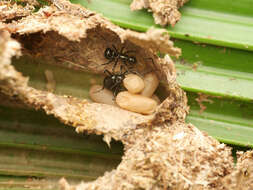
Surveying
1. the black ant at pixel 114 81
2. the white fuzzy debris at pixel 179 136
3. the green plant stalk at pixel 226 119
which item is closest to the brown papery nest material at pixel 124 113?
the white fuzzy debris at pixel 179 136

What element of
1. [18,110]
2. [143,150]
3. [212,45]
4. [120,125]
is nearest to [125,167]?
[143,150]

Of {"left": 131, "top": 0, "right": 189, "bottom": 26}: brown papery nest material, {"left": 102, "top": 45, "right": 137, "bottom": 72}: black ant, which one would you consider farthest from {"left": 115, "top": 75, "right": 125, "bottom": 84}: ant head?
{"left": 131, "top": 0, "right": 189, "bottom": 26}: brown papery nest material

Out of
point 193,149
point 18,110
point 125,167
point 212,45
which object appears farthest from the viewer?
point 212,45

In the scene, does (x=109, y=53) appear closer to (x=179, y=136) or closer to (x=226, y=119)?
(x=179, y=136)

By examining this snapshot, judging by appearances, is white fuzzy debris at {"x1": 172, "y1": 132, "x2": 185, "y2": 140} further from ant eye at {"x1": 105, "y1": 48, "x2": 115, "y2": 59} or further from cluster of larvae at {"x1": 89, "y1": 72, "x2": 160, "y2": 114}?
ant eye at {"x1": 105, "y1": 48, "x2": 115, "y2": 59}

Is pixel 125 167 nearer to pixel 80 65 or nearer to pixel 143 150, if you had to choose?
pixel 143 150

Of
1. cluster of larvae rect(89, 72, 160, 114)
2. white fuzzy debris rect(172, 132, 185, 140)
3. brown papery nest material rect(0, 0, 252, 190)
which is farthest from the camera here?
cluster of larvae rect(89, 72, 160, 114)

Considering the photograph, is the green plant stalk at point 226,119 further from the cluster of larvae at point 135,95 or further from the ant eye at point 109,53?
the ant eye at point 109,53
